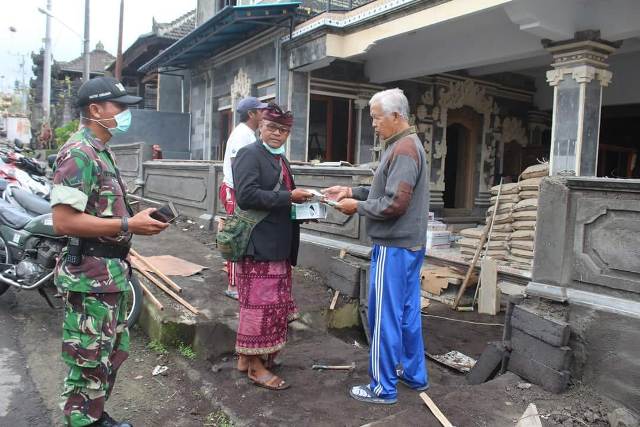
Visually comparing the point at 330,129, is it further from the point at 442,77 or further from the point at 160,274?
the point at 160,274

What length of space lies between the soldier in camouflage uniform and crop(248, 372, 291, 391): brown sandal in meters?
0.99

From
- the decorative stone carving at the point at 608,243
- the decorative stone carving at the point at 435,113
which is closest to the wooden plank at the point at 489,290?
the decorative stone carving at the point at 608,243

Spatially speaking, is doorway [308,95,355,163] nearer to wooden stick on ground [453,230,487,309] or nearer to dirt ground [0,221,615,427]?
wooden stick on ground [453,230,487,309]

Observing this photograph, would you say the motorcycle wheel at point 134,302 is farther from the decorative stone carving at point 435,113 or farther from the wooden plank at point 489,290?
the decorative stone carving at point 435,113

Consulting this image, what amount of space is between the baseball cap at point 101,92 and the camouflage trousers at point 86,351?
92 cm

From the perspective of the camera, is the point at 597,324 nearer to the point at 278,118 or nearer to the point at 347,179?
the point at 278,118

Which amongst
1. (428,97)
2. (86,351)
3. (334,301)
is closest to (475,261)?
(334,301)

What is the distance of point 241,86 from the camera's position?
36.7ft

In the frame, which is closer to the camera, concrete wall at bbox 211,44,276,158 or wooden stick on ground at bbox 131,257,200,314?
wooden stick on ground at bbox 131,257,200,314

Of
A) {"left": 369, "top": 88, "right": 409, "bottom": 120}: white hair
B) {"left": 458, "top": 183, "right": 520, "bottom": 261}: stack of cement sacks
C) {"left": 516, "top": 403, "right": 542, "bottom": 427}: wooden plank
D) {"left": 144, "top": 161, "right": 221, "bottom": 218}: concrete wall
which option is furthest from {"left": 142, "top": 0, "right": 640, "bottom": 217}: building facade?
{"left": 516, "top": 403, "right": 542, "bottom": 427}: wooden plank

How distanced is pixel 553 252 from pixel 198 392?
2544 millimetres

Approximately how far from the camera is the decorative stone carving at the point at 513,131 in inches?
457

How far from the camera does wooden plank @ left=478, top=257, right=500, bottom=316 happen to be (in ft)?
19.1

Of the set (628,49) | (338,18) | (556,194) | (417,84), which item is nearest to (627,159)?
(628,49)
